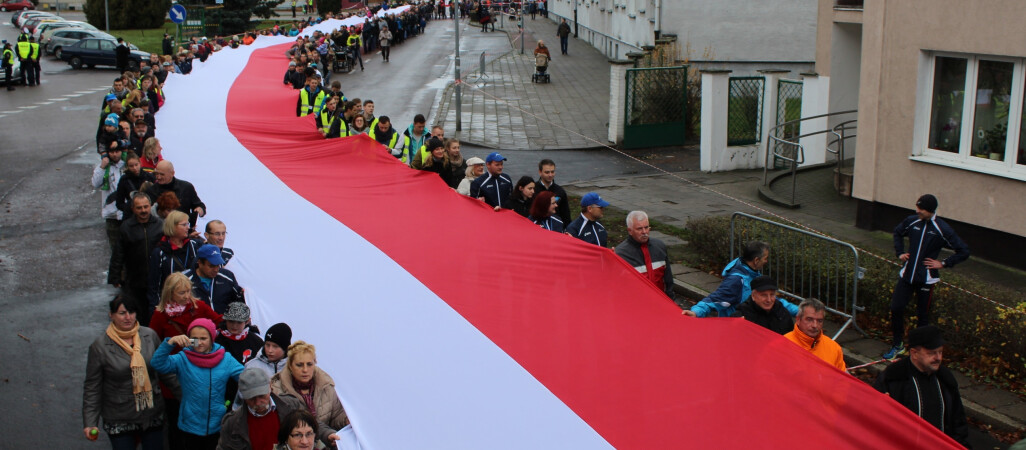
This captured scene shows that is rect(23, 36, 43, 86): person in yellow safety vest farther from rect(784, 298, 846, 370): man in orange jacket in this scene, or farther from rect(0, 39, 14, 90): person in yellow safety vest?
rect(784, 298, 846, 370): man in orange jacket

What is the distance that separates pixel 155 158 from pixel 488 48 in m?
38.8

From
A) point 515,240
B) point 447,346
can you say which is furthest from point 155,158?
point 447,346

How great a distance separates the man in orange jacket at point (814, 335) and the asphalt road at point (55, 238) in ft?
7.08

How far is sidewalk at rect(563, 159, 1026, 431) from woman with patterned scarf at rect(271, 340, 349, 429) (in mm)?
5149

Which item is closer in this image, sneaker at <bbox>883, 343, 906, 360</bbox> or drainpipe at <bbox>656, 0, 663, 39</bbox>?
sneaker at <bbox>883, 343, 906, 360</bbox>

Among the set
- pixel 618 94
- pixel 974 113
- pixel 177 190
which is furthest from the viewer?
pixel 618 94

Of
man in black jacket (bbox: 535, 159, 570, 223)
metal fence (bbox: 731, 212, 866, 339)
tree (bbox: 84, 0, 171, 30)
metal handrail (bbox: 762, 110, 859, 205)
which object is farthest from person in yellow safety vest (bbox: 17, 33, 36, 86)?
tree (bbox: 84, 0, 171, 30)

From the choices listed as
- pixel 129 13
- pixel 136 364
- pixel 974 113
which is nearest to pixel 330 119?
pixel 974 113

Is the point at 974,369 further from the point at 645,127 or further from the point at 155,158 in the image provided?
the point at 645,127

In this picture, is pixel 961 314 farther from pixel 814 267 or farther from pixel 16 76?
pixel 16 76

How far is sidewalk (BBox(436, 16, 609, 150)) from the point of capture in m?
23.2

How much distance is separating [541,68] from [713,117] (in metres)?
14.7

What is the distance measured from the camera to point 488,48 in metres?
49.2

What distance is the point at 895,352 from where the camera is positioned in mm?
9070
